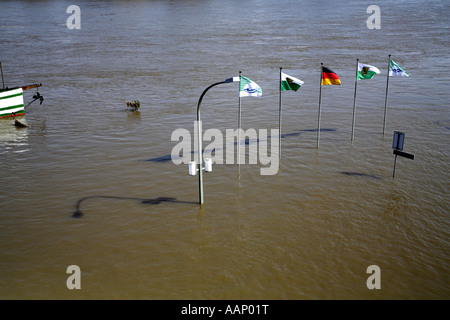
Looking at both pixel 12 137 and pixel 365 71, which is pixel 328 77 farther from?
pixel 12 137

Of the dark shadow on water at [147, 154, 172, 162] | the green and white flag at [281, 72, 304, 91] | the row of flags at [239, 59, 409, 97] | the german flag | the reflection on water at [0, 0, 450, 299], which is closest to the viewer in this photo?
the reflection on water at [0, 0, 450, 299]

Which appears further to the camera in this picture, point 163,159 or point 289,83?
point 163,159

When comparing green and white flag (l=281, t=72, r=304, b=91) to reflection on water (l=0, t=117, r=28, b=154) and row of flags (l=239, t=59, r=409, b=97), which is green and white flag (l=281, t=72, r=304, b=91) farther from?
reflection on water (l=0, t=117, r=28, b=154)

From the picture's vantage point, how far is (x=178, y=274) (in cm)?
1184

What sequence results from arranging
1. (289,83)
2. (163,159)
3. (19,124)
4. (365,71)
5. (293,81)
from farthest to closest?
(19,124)
(163,159)
(365,71)
(289,83)
(293,81)

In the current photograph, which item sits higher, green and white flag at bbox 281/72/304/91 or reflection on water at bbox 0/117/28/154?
green and white flag at bbox 281/72/304/91

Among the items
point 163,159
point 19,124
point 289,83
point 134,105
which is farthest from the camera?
point 134,105

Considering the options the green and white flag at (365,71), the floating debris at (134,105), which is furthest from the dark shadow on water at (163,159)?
the green and white flag at (365,71)

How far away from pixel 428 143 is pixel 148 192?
14.1 meters

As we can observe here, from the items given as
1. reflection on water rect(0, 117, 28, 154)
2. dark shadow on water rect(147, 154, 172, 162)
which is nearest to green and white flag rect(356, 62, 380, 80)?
dark shadow on water rect(147, 154, 172, 162)

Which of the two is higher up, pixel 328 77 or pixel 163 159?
pixel 328 77

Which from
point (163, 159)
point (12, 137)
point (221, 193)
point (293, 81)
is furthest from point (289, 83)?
point (12, 137)
